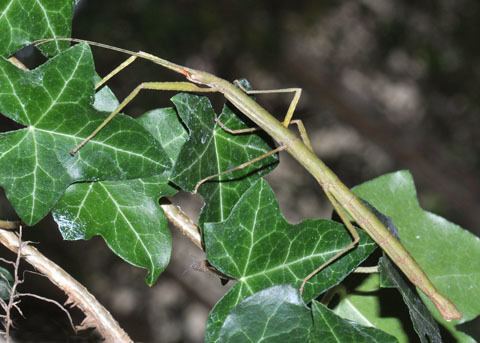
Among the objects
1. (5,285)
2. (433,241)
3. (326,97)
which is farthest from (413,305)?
(326,97)

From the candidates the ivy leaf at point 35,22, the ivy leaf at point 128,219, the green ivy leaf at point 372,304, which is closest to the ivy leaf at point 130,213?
the ivy leaf at point 128,219

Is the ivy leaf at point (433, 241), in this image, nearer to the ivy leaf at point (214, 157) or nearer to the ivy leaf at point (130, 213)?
the ivy leaf at point (214, 157)

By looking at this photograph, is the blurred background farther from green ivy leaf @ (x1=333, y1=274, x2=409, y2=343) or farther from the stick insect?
green ivy leaf @ (x1=333, y1=274, x2=409, y2=343)

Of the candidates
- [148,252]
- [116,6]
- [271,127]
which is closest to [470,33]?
[116,6]

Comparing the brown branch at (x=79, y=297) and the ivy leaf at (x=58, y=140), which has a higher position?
the ivy leaf at (x=58, y=140)

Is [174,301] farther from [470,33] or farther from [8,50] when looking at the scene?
[8,50]

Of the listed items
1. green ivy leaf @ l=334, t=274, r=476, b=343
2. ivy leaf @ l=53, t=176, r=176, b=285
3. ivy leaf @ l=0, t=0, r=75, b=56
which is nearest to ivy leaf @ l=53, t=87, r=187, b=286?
ivy leaf @ l=53, t=176, r=176, b=285
